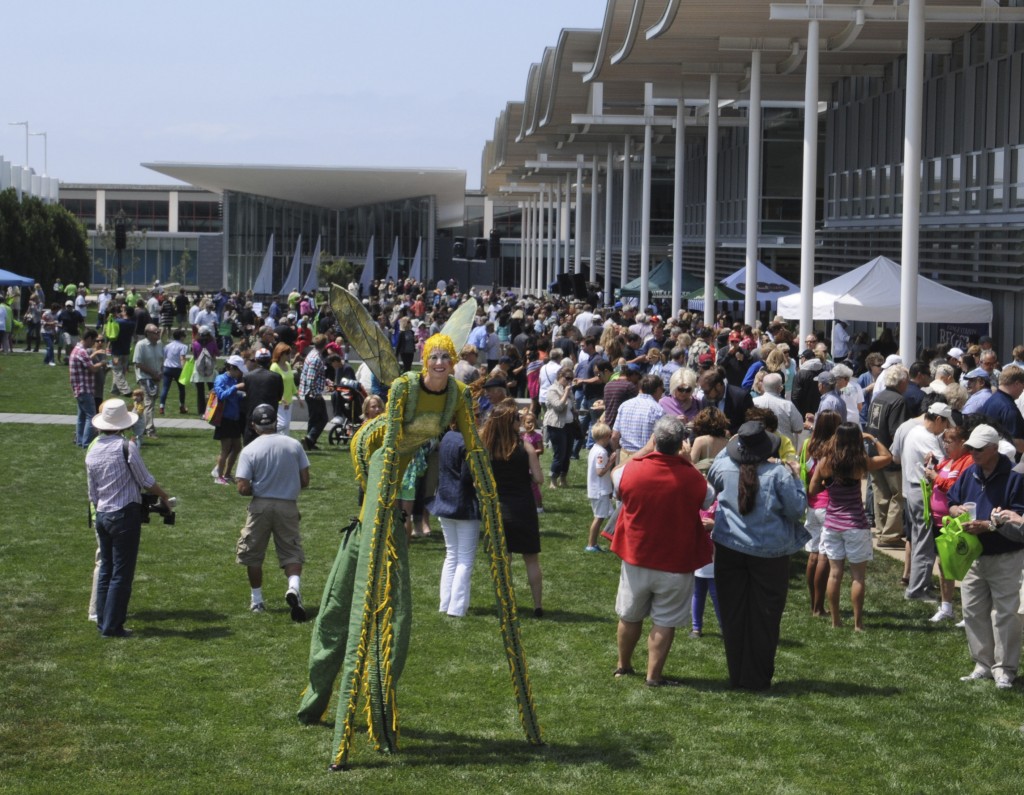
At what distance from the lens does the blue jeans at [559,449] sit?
1786cm

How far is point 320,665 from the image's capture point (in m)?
8.30

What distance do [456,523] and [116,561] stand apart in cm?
235

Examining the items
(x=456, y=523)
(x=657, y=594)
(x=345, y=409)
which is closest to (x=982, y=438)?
(x=657, y=594)

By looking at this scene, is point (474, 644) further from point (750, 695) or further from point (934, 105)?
Result: point (934, 105)

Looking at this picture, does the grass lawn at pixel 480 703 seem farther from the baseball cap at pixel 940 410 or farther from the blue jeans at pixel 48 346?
the blue jeans at pixel 48 346

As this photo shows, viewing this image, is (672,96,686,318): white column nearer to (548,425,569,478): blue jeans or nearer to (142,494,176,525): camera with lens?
(548,425,569,478): blue jeans

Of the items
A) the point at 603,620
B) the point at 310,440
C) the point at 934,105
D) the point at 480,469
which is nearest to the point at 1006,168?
the point at 934,105

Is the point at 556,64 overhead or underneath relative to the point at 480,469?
overhead

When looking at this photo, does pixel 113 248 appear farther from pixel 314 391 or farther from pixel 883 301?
pixel 314 391

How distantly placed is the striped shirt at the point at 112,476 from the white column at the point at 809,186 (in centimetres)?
1502

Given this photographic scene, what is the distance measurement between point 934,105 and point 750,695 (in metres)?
22.3

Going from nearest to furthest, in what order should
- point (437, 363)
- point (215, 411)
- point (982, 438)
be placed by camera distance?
point (437, 363) → point (982, 438) → point (215, 411)

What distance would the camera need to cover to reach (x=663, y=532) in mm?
9094

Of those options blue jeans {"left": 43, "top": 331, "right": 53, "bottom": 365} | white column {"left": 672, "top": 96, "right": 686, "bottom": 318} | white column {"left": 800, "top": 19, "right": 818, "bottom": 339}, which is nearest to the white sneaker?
white column {"left": 800, "top": 19, "right": 818, "bottom": 339}
